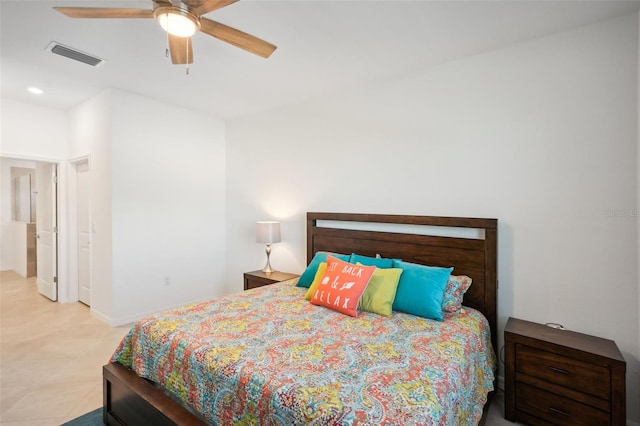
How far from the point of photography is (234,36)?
6.16ft

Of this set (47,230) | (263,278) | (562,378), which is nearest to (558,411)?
(562,378)

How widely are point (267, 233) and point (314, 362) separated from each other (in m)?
2.33

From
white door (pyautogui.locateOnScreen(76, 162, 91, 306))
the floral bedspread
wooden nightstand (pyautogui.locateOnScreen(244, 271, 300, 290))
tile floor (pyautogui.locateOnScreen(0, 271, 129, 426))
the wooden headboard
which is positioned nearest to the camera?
the floral bedspread

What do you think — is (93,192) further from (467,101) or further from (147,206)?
(467,101)

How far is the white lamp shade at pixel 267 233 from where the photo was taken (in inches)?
145

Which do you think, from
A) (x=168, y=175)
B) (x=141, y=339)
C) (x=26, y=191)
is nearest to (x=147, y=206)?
(x=168, y=175)

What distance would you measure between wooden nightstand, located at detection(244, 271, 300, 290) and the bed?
78cm

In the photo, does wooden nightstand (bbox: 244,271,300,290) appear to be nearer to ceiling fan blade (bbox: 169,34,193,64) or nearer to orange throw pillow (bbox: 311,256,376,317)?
orange throw pillow (bbox: 311,256,376,317)

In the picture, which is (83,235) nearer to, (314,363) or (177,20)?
(177,20)

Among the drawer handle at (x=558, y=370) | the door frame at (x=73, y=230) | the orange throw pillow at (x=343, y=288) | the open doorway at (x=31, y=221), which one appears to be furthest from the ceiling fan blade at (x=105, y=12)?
the open doorway at (x=31, y=221)

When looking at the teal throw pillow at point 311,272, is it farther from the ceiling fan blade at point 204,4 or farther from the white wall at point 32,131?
the white wall at point 32,131

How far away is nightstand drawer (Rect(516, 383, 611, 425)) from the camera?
177 centimetres

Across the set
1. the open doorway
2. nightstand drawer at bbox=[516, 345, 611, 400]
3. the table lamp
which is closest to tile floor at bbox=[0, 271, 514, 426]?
nightstand drawer at bbox=[516, 345, 611, 400]

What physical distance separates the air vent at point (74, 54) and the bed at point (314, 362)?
7.58ft
